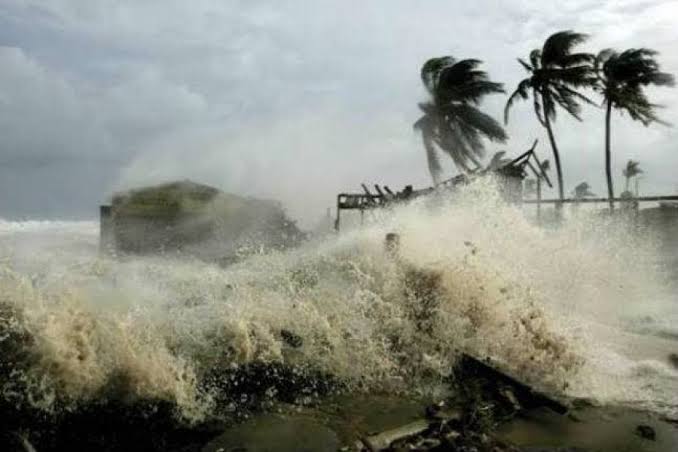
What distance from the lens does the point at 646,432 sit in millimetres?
6211

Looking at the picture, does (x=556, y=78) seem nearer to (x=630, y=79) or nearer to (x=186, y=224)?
(x=630, y=79)

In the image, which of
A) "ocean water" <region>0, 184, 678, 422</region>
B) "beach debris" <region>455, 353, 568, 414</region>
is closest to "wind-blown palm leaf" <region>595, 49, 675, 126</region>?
"ocean water" <region>0, 184, 678, 422</region>

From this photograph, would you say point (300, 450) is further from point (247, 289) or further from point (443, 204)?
point (443, 204)

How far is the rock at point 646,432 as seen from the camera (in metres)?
6.12

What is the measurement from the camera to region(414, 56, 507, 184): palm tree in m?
27.9

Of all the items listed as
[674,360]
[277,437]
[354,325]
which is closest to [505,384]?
[354,325]

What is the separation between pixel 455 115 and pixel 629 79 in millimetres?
7387

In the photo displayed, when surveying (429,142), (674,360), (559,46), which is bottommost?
(674,360)

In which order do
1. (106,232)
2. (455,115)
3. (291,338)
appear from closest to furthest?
1. (291,338)
2. (106,232)
3. (455,115)

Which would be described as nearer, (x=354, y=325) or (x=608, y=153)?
(x=354, y=325)

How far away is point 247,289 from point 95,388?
12.2 ft

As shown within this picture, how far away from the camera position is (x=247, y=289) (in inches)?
401

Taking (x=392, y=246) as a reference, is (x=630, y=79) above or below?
above

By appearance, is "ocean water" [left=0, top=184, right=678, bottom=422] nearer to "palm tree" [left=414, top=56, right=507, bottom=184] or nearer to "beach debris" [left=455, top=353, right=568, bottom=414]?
"beach debris" [left=455, top=353, right=568, bottom=414]
